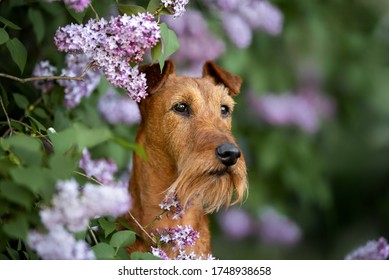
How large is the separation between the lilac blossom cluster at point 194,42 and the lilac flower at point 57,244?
2296mm

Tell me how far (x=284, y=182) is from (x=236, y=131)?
1.83 feet

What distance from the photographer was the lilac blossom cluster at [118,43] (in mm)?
2439

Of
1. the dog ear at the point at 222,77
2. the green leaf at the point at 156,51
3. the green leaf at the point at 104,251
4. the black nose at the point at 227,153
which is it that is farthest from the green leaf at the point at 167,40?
the dog ear at the point at 222,77

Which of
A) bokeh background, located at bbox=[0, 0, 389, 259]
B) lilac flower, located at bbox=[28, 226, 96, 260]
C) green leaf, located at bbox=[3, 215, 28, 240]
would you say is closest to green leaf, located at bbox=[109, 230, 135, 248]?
lilac flower, located at bbox=[28, 226, 96, 260]

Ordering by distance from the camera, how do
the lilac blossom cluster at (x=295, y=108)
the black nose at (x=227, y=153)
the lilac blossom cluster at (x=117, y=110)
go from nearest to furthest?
1. the black nose at (x=227, y=153)
2. the lilac blossom cluster at (x=117, y=110)
3. the lilac blossom cluster at (x=295, y=108)

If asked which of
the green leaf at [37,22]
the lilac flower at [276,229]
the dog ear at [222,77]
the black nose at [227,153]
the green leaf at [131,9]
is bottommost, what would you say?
the black nose at [227,153]

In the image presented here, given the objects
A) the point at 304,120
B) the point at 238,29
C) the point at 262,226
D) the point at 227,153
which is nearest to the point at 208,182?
the point at 227,153

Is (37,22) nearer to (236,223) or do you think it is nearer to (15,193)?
(15,193)

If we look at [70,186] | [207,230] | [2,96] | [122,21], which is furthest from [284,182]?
[70,186]

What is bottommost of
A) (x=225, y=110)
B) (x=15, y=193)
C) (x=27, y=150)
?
(x=15, y=193)

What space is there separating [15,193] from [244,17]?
A: 2439mm

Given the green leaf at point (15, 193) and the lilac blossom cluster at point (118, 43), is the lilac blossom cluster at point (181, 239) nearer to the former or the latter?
the lilac blossom cluster at point (118, 43)

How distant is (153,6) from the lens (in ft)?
8.47

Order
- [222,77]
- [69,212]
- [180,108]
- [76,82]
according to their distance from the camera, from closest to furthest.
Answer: [69,212] → [180,108] → [222,77] → [76,82]
